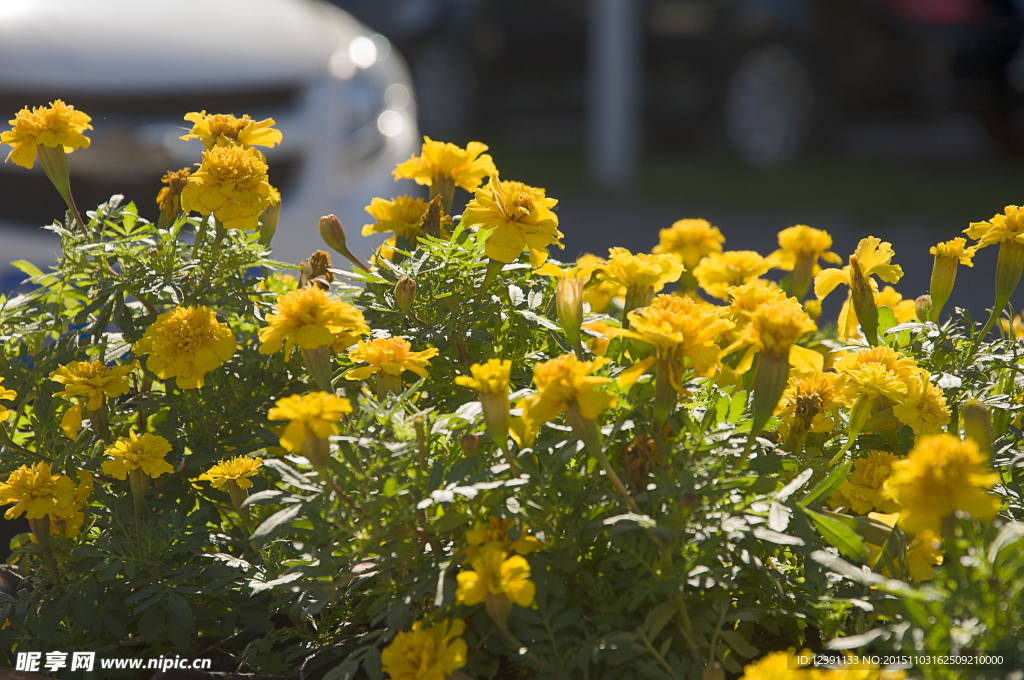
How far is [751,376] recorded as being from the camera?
42.4 inches

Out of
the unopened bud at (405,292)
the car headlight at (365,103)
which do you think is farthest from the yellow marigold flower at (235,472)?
the car headlight at (365,103)

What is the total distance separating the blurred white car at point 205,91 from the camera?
290cm

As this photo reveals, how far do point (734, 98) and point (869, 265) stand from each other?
7164 mm

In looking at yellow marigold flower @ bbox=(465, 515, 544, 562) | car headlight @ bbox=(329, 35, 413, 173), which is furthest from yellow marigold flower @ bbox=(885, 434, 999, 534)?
car headlight @ bbox=(329, 35, 413, 173)

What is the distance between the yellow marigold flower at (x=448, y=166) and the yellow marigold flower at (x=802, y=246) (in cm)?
43

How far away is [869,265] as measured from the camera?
3.77 ft

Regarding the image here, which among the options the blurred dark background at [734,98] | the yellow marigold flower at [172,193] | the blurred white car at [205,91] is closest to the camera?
the yellow marigold flower at [172,193]

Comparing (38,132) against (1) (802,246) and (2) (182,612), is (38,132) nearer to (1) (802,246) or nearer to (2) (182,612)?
(2) (182,612)

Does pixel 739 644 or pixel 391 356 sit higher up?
pixel 391 356

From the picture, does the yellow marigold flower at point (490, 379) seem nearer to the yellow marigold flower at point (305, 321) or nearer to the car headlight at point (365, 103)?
the yellow marigold flower at point (305, 321)

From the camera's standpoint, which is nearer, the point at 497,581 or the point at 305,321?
the point at 497,581

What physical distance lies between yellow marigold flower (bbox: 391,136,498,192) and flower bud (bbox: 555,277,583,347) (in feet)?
1.05

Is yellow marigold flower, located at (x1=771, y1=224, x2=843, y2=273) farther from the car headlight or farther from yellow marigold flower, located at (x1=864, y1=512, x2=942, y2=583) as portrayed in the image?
the car headlight

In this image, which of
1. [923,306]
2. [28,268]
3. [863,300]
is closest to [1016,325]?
[923,306]
